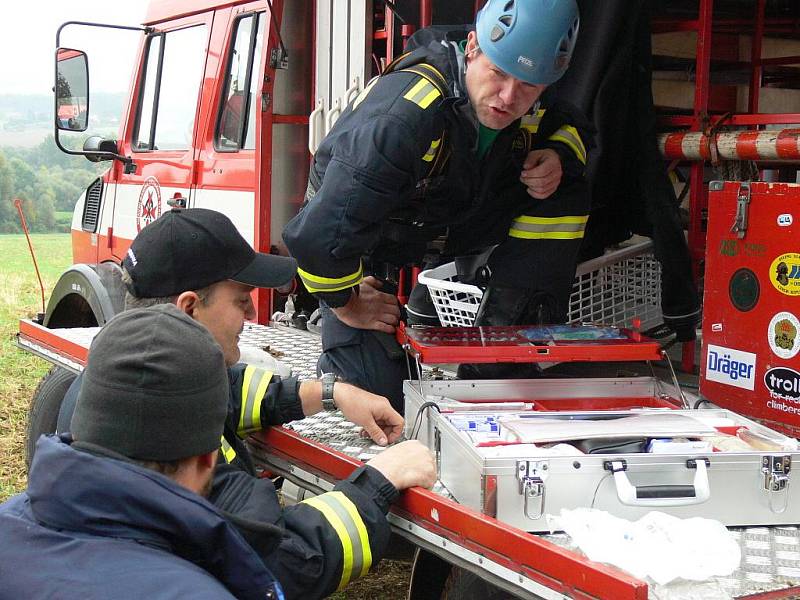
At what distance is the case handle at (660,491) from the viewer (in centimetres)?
219

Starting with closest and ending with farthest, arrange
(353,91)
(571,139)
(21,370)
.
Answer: (571,139) → (353,91) → (21,370)

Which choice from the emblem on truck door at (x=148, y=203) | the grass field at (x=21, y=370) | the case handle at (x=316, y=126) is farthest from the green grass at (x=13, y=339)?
the case handle at (x=316, y=126)

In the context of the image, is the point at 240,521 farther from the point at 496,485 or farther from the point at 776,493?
the point at 776,493

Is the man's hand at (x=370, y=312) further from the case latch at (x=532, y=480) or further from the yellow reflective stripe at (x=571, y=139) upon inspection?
the case latch at (x=532, y=480)

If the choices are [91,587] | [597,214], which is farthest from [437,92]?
Answer: [91,587]

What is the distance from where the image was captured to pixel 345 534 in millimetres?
2146

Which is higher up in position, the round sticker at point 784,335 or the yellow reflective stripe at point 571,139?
the yellow reflective stripe at point 571,139

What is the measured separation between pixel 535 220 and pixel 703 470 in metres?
1.54

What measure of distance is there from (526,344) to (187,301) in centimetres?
106

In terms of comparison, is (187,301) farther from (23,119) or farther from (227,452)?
(23,119)

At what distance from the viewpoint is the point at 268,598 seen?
1.62 meters

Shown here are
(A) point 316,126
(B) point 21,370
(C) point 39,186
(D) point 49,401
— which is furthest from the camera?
(C) point 39,186

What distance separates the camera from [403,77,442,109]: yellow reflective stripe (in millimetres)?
3041

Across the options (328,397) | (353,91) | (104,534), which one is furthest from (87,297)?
(104,534)
